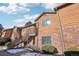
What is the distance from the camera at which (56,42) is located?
3.05 m

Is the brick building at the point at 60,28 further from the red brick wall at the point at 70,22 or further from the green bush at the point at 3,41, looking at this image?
the green bush at the point at 3,41

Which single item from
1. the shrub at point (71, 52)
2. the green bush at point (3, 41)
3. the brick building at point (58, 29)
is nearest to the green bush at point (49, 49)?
the brick building at point (58, 29)

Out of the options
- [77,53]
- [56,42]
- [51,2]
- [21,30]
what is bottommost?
[77,53]

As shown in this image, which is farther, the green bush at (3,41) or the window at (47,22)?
the window at (47,22)

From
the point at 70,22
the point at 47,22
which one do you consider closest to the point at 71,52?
the point at 70,22

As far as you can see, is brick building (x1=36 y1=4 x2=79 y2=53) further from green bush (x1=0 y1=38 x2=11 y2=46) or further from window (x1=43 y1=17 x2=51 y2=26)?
green bush (x1=0 y1=38 x2=11 y2=46)

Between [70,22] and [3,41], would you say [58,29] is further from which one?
[3,41]

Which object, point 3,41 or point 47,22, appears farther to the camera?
point 47,22

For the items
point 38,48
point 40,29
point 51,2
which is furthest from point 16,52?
point 51,2

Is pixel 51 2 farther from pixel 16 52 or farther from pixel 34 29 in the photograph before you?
pixel 16 52

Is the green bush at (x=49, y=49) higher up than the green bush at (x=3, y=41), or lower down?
lower down

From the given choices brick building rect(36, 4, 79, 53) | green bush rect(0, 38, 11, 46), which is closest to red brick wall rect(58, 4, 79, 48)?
brick building rect(36, 4, 79, 53)

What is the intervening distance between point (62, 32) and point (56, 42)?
20 cm

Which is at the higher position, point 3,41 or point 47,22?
point 47,22
